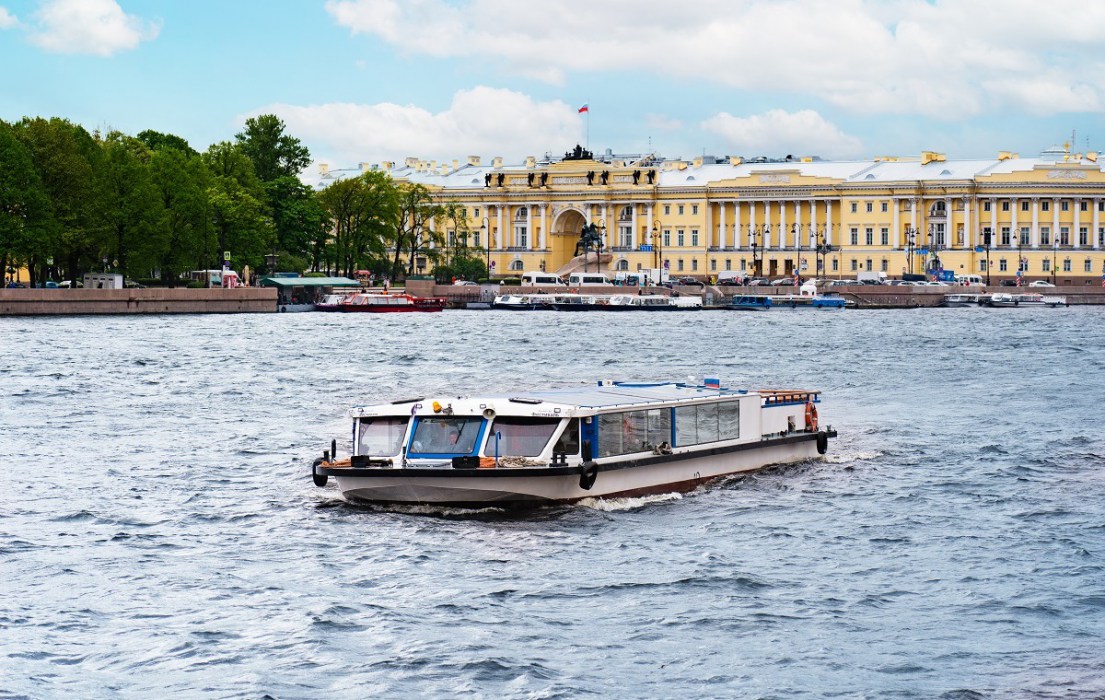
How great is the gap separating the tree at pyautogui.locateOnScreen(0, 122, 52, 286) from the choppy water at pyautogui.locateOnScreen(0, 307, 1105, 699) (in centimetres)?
4111

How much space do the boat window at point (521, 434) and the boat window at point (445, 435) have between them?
29 cm

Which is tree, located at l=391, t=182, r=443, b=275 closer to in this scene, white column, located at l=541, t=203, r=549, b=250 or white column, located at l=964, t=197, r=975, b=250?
white column, located at l=541, t=203, r=549, b=250

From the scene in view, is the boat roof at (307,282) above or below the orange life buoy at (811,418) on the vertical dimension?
above

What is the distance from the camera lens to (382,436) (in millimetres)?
24875

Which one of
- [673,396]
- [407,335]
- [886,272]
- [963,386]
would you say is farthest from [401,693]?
[886,272]

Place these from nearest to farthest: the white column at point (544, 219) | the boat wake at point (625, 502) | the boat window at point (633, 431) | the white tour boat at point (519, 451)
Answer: the white tour boat at point (519, 451) → the boat wake at point (625, 502) → the boat window at point (633, 431) → the white column at point (544, 219)

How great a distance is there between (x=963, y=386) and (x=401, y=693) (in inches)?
1378

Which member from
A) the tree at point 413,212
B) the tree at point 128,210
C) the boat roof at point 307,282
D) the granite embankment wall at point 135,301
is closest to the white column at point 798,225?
the tree at point 413,212

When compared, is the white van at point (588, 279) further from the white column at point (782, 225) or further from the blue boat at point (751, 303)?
the white column at point (782, 225)

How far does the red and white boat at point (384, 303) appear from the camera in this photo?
107250 millimetres

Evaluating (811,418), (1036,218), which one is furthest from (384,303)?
(811,418)

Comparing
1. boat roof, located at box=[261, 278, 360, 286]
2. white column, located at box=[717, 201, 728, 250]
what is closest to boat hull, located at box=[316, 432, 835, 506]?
boat roof, located at box=[261, 278, 360, 286]

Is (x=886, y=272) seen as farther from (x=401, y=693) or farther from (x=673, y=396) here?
(x=401, y=693)

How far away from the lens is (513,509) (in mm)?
24203
